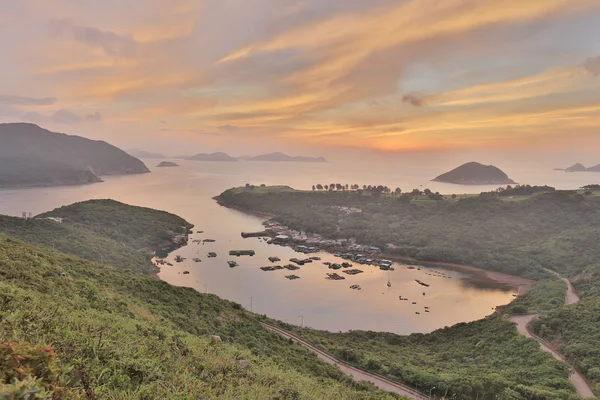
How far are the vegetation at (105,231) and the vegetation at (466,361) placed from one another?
3551 cm

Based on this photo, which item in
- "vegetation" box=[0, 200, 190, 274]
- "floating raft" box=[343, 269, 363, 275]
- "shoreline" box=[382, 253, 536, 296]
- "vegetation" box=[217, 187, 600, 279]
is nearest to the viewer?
"vegetation" box=[0, 200, 190, 274]

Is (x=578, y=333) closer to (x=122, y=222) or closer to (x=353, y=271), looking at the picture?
(x=353, y=271)

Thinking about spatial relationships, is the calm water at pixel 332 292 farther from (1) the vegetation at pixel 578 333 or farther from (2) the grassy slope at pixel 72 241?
(1) the vegetation at pixel 578 333

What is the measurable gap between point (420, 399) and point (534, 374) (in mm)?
8700

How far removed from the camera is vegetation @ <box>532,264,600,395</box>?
845 inches

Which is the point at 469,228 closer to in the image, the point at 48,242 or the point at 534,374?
the point at 534,374

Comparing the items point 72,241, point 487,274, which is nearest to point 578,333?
point 487,274

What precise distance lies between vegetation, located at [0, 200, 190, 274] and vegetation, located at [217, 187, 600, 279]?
3560 centimetres

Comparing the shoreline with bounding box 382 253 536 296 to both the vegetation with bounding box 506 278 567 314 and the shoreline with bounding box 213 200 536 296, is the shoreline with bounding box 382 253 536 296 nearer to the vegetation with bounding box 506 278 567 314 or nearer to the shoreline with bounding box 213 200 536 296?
the shoreline with bounding box 213 200 536 296

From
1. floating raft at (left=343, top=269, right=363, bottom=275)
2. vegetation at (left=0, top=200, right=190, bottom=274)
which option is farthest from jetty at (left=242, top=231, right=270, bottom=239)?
floating raft at (left=343, top=269, right=363, bottom=275)

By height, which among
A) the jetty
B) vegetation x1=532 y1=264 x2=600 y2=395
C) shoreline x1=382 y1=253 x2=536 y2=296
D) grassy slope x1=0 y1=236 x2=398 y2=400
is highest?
grassy slope x1=0 y1=236 x2=398 y2=400

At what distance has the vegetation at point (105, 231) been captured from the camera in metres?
43.9

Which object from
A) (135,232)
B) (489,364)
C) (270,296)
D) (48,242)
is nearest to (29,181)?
(135,232)

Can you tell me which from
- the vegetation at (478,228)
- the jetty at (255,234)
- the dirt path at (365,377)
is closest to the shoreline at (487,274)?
the vegetation at (478,228)
